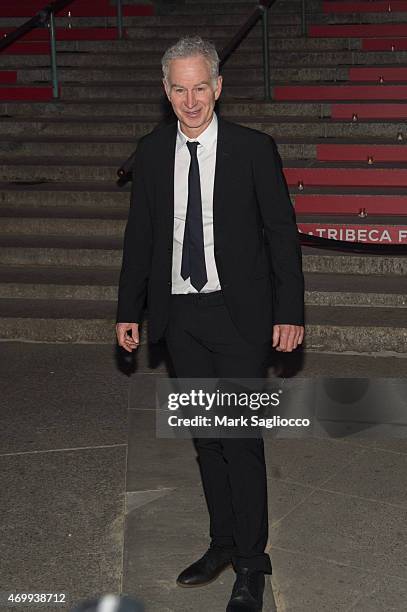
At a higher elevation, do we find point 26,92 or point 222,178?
point 26,92

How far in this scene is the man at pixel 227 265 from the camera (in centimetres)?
435

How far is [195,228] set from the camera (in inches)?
172

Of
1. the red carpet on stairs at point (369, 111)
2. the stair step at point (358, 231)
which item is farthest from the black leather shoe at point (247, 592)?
the red carpet on stairs at point (369, 111)

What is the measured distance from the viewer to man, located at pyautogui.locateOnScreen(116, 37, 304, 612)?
4352 millimetres

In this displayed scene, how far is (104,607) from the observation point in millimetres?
4484

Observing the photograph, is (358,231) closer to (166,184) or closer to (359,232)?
(359,232)

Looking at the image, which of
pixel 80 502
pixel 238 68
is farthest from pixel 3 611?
pixel 238 68

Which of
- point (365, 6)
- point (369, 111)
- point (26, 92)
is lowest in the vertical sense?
point (369, 111)

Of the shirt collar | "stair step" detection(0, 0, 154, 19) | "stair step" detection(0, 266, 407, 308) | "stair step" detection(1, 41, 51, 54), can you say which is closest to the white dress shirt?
the shirt collar

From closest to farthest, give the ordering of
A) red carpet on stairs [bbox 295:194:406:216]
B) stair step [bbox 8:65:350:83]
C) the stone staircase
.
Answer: the stone staircase
red carpet on stairs [bbox 295:194:406:216]
stair step [bbox 8:65:350:83]

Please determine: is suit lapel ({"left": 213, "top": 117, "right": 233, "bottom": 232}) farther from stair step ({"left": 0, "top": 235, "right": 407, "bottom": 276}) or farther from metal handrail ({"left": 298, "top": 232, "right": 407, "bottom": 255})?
stair step ({"left": 0, "top": 235, "right": 407, "bottom": 276})

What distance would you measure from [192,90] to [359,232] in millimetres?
5710

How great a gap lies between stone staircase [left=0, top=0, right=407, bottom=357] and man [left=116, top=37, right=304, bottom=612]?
3.78 meters

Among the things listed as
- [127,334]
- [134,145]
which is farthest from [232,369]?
[134,145]
